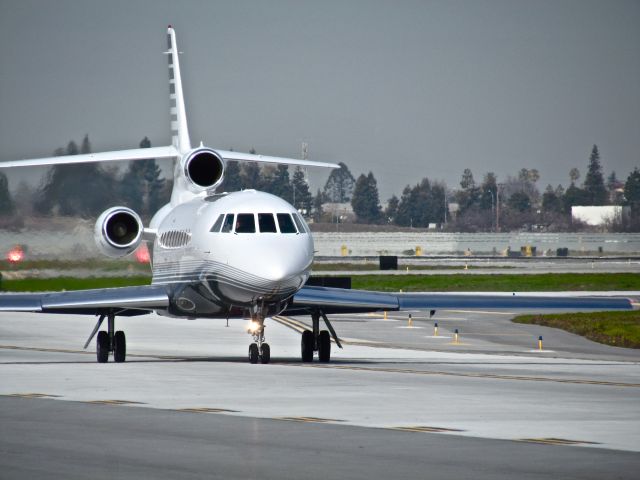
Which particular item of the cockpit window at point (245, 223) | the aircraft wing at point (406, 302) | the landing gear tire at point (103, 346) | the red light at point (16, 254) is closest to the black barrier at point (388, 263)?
the red light at point (16, 254)

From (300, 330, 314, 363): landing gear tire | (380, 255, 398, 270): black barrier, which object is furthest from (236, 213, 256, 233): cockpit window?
(380, 255, 398, 270): black barrier

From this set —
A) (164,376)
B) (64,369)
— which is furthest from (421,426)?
(64,369)

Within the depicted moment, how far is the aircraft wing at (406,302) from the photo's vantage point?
99.3 ft

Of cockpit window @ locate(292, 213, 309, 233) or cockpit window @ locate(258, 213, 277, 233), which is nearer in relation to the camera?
cockpit window @ locate(258, 213, 277, 233)

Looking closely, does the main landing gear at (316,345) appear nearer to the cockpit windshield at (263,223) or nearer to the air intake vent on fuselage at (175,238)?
the cockpit windshield at (263,223)

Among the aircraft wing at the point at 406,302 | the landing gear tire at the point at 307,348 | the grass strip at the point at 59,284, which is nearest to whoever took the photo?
the aircraft wing at the point at 406,302

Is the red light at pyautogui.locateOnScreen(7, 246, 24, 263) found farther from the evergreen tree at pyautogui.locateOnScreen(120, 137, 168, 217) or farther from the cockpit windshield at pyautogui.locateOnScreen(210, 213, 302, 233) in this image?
the cockpit windshield at pyautogui.locateOnScreen(210, 213, 302, 233)

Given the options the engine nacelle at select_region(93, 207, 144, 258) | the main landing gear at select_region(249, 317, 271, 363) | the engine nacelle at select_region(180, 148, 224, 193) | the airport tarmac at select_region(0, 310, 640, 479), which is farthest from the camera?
the engine nacelle at select_region(180, 148, 224, 193)

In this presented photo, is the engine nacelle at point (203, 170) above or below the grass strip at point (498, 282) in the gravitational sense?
above

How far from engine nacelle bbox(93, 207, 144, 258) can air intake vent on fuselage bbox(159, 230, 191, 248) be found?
2.32ft

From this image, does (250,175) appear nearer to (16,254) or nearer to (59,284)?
(59,284)

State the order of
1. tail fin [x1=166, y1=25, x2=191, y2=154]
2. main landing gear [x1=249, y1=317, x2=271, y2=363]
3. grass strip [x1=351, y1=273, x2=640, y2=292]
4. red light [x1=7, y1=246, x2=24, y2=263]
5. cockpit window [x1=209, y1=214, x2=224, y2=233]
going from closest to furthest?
1. main landing gear [x1=249, y1=317, x2=271, y2=363]
2. cockpit window [x1=209, y1=214, x2=224, y2=233]
3. tail fin [x1=166, y1=25, x2=191, y2=154]
4. red light [x1=7, y1=246, x2=24, y2=263]
5. grass strip [x1=351, y1=273, x2=640, y2=292]

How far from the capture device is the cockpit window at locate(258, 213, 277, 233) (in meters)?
28.4

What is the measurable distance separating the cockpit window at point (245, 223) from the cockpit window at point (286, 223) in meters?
0.58
